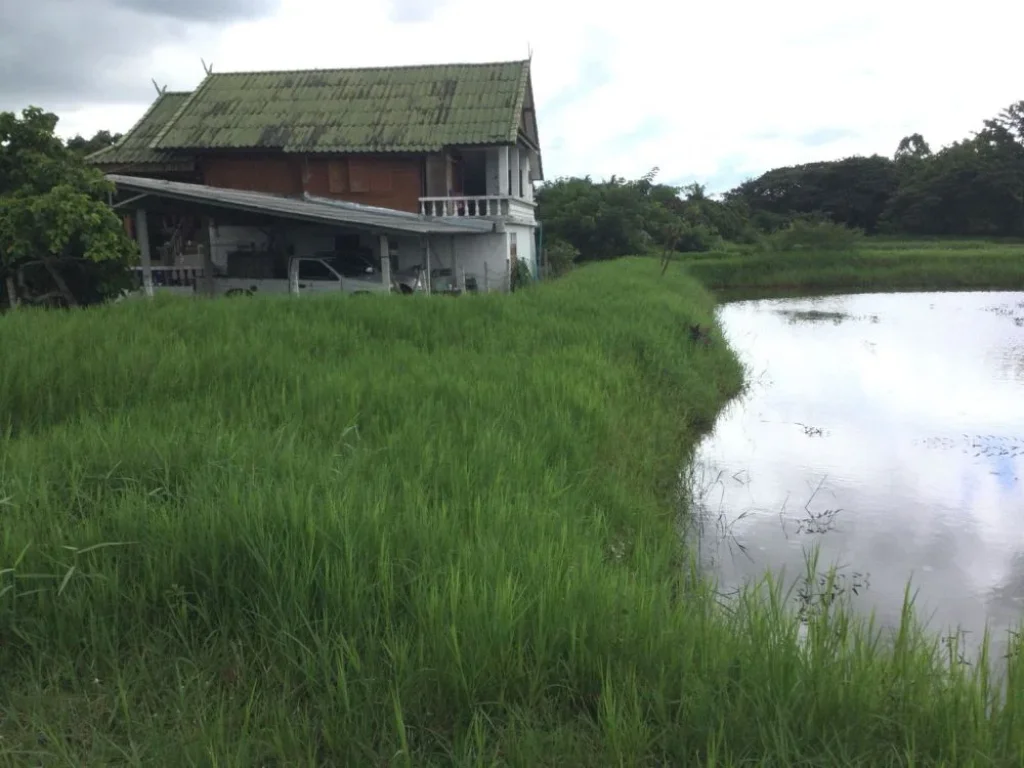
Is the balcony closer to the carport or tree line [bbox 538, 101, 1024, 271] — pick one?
the carport

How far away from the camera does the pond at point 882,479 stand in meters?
5.08

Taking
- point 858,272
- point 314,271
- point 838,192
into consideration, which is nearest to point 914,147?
point 838,192

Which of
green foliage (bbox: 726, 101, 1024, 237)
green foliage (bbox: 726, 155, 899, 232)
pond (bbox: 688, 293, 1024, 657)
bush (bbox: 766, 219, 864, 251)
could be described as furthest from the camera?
green foliage (bbox: 726, 155, 899, 232)

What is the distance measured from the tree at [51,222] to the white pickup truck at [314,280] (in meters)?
2.87

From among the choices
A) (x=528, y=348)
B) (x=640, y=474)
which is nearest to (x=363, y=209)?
(x=528, y=348)

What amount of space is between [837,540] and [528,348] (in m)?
3.72

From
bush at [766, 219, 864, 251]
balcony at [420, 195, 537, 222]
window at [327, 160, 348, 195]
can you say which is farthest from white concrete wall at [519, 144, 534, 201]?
bush at [766, 219, 864, 251]

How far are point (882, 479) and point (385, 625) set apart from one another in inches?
242

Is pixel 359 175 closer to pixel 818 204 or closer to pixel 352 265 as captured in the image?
pixel 352 265

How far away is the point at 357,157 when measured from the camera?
18.4m

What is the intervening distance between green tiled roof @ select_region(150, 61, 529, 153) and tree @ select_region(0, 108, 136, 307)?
700 cm

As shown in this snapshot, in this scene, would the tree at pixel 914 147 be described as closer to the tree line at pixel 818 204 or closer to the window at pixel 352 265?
the tree line at pixel 818 204

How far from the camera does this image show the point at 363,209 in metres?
17.6

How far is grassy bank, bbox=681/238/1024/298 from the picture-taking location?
30.2 m
